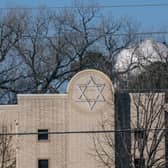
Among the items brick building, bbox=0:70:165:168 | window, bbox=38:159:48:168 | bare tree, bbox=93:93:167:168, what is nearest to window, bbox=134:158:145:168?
bare tree, bbox=93:93:167:168

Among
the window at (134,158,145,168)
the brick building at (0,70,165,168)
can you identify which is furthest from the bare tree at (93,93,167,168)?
the brick building at (0,70,165,168)

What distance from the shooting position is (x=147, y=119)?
51.7 meters

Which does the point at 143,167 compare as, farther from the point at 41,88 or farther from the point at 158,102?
the point at 41,88

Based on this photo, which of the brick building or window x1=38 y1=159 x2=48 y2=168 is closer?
Answer: the brick building

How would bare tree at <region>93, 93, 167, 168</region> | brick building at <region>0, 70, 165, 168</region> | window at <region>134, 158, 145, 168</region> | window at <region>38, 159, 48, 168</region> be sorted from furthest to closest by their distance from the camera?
window at <region>38, 159, 48, 168</region> → brick building at <region>0, 70, 165, 168</region> → bare tree at <region>93, 93, 167, 168</region> → window at <region>134, 158, 145, 168</region>

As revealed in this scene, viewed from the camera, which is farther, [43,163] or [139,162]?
[43,163]

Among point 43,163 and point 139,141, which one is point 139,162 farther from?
point 43,163

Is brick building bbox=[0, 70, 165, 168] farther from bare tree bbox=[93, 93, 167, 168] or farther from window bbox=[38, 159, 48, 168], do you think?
bare tree bbox=[93, 93, 167, 168]

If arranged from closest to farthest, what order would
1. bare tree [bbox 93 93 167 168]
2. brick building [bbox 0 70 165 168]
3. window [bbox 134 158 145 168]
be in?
window [bbox 134 158 145 168]
bare tree [bbox 93 93 167 168]
brick building [bbox 0 70 165 168]

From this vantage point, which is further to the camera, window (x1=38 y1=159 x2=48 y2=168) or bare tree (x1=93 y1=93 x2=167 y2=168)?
window (x1=38 y1=159 x2=48 y2=168)

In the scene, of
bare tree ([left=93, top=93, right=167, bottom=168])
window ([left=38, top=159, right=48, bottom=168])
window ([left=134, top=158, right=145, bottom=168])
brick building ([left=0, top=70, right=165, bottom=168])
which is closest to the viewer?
window ([left=134, top=158, right=145, bottom=168])

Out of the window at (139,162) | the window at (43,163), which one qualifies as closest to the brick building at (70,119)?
the window at (43,163)

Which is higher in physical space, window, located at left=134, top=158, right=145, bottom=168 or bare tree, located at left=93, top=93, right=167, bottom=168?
bare tree, located at left=93, top=93, right=167, bottom=168

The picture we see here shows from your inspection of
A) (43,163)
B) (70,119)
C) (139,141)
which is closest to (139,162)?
(139,141)
